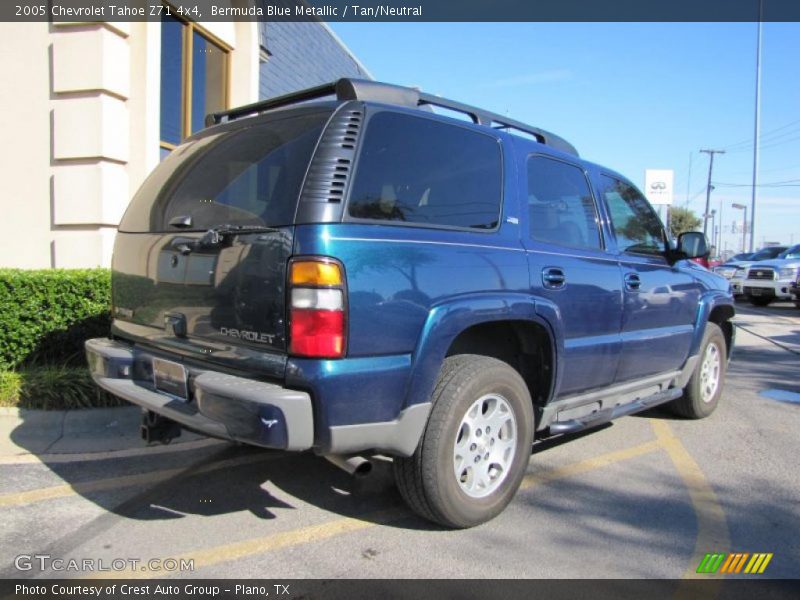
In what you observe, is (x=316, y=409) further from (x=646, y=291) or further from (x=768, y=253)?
(x=768, y=253)

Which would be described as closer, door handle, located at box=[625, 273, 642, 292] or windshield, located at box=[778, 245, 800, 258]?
door handle, located at box=[625, 273, 642, 292]

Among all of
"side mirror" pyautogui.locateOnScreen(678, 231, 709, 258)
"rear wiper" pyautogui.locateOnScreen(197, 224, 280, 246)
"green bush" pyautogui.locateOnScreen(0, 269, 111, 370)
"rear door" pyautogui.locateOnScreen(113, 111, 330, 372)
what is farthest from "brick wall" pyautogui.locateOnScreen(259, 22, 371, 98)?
"rear wiper" pyautogui.locateOnScreen(197, 224, 280, 246)

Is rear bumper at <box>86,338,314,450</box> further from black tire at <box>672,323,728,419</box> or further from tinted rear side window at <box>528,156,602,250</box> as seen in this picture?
black tire at <box>672,323,728,419</box>

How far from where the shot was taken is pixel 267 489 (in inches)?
152

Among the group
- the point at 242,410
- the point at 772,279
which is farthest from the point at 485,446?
the point at 772,279

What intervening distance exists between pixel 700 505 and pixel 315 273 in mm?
2792

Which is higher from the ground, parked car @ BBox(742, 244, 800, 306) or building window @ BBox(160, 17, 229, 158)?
building window @ BBox(160, 17, 229, 158)

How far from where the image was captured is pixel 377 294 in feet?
8.88

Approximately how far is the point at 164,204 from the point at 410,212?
146 centimetres

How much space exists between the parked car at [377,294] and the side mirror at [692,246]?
1.01m

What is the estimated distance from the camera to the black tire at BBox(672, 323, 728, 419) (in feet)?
17.7

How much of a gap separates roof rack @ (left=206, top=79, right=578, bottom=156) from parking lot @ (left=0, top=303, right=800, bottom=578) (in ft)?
6.26

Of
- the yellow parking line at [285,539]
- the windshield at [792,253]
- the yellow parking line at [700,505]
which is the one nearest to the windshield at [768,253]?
the windshield at [792,253]

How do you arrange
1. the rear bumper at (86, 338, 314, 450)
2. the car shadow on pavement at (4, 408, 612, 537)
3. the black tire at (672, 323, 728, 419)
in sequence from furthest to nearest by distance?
1. the black tire at (672, 323, 728, 419)
2. the car shadow on pavement at (4, 408, 612, 537)
3. the rear bumper at (86, 338, 314, 450)
